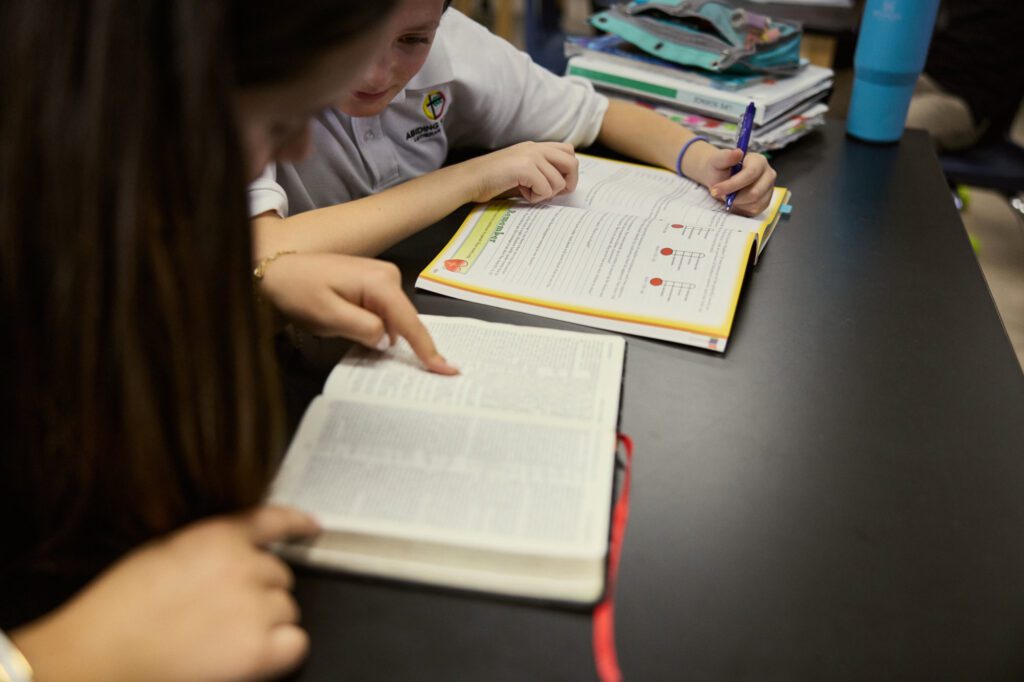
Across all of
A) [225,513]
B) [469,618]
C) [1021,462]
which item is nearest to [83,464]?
[225,513]

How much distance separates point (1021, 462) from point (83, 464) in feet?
2.26

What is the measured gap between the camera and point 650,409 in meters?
0.69

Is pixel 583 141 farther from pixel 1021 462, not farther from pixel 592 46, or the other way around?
pixel 1021 462

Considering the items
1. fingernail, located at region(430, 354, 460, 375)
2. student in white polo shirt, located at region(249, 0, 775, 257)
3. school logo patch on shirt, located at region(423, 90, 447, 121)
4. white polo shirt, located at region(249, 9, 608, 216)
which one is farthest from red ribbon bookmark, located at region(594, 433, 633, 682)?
school logo patch on shirt, located at region(423, 90, 447, 121)

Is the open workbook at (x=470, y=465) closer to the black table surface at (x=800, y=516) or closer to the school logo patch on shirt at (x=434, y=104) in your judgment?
the black table surface at (x=800, y=516)

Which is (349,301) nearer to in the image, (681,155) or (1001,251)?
(681,155)

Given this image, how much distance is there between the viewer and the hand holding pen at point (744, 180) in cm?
100

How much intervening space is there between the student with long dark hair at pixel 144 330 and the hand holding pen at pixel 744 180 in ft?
1.93

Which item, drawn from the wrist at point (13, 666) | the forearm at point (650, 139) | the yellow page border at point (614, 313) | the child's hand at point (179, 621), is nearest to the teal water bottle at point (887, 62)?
the forearm at point (650, 139)

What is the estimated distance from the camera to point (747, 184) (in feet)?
3.29

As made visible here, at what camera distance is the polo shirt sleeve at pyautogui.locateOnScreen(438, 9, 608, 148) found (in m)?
1.14

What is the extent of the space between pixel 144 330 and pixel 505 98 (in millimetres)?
820

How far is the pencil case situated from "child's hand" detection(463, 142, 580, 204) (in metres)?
0.39

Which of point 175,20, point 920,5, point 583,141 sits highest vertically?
point 175,20
